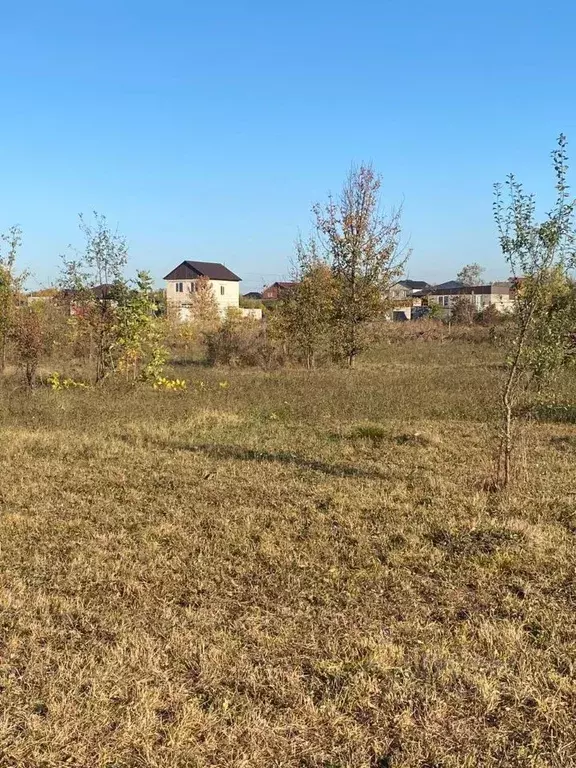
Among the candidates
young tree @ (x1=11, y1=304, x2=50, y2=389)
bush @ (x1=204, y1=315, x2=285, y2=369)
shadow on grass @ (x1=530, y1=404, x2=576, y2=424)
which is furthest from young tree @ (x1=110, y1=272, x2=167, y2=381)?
shadow on grass @ (x1=530, y1=404, x2=576, y2=424)

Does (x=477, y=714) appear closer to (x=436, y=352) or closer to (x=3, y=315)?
(x=3, y=315)

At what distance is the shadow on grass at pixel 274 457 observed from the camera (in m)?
6.34

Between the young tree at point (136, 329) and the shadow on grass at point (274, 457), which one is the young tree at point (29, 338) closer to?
the young tree at point (136, 329)

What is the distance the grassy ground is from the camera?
2.39 meters

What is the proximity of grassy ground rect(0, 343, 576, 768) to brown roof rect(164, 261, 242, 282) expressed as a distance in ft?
181

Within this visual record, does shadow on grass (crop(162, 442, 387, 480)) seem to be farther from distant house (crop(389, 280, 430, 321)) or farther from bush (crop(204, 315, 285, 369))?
distant house (crop(389, 280, 430, 321))

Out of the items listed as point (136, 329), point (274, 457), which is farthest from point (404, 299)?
point (274, 457)

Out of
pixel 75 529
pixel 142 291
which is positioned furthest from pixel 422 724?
pixel 142 291

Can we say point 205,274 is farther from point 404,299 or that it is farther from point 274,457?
point 274,457

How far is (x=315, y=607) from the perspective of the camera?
3.45 meters

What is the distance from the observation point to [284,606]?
Result: 3.45 metres

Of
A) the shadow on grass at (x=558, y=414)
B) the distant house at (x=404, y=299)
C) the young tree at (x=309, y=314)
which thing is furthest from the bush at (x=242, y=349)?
the shadow on grass at (x=558, y=414)

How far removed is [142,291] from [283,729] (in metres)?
10.2

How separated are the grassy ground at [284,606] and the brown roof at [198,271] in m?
55.1
